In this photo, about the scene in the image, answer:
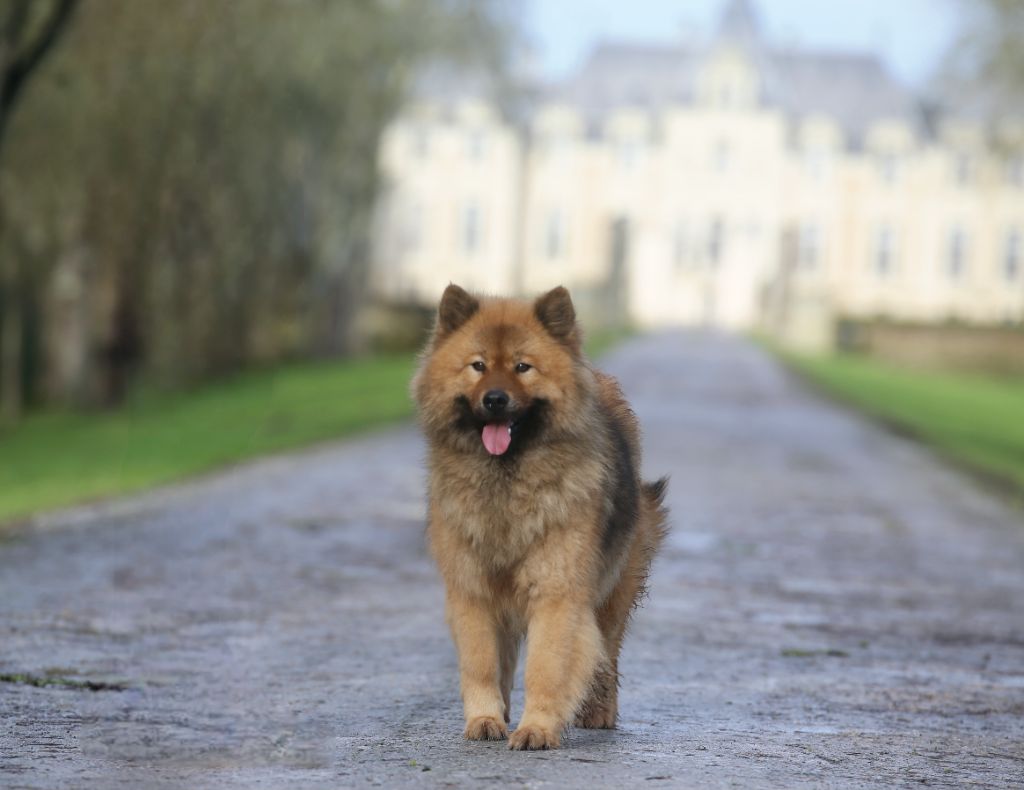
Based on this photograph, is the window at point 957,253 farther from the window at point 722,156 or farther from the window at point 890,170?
the window at point 722,156

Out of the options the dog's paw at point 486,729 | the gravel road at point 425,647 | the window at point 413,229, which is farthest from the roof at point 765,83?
the dog's paw at point 486,729

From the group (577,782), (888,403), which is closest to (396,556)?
(577,782)

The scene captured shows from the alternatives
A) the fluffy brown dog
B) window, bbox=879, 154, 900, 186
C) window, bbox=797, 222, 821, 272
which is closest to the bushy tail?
the fluffy brown dog

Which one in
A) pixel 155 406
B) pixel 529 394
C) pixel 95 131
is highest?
pixel 95 131

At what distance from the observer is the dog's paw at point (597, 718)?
708 cm

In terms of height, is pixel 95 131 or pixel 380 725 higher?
pixel 95 131

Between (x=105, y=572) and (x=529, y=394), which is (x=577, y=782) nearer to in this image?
(x=529, y=394)

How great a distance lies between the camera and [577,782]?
19.5 ft

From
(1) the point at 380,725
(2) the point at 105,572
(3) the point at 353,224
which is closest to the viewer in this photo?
(1) the point at 380,725

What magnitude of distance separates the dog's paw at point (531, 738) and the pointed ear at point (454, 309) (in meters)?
1.47

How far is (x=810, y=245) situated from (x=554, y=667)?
9515cm

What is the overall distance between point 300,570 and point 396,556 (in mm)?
1096

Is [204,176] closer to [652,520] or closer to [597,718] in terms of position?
[652,520]

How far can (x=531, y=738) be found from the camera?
6430mm
